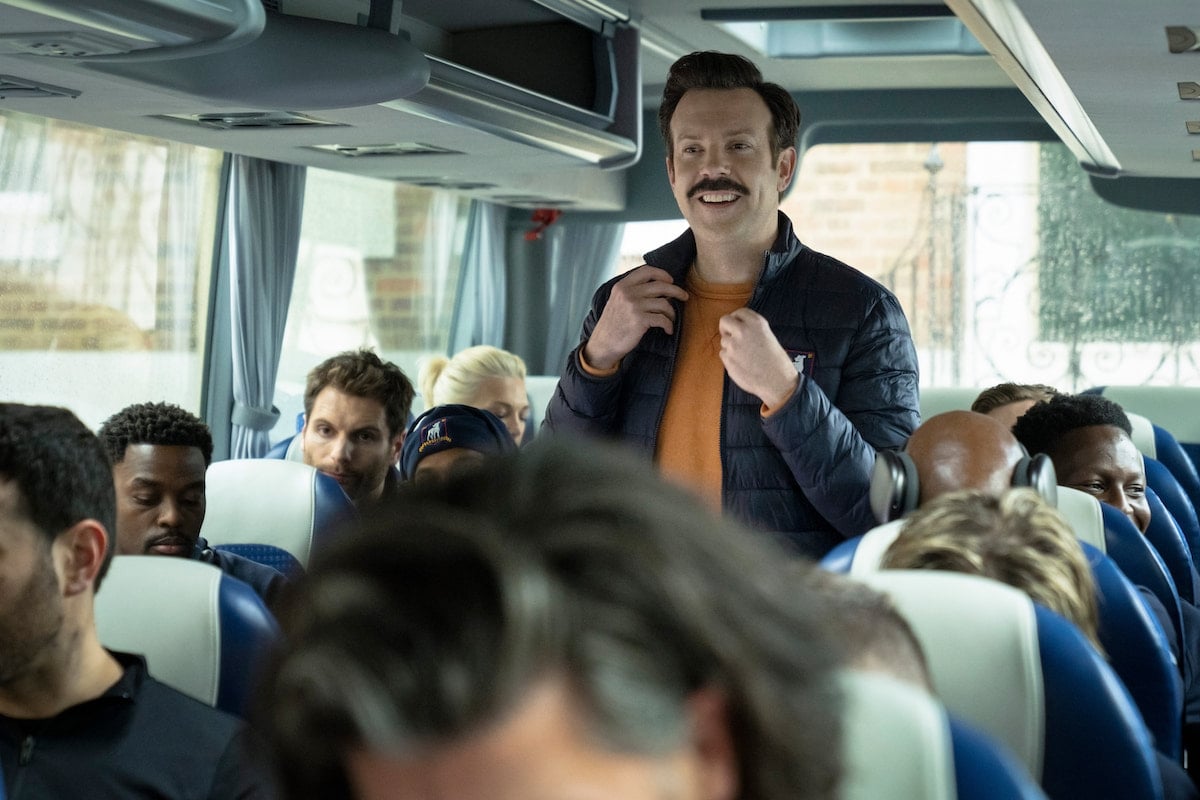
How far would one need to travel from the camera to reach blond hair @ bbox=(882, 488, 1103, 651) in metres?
1.75

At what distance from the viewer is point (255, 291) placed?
5.87 metres

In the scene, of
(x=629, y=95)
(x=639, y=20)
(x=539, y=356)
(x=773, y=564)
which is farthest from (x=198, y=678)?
(x=539, y=356)

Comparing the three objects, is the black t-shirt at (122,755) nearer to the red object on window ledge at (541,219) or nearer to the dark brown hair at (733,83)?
the dark brown hair at (733,83)

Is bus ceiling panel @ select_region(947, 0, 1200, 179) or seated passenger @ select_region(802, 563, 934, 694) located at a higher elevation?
bus ceiling panel @ select_region(947, 0, 1200, 179)

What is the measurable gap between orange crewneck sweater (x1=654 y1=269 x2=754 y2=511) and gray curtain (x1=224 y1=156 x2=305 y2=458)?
11.6 feet

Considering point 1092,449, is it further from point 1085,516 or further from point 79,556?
point 79,556

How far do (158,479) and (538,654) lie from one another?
292cm

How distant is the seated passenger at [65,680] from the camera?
71.1 inches

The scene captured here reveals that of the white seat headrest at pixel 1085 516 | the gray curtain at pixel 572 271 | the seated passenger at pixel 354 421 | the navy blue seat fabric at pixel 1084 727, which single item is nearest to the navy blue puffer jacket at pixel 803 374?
the white seat headrest at pixel 1085 516

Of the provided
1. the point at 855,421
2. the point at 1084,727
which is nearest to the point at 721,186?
the point at 855,421

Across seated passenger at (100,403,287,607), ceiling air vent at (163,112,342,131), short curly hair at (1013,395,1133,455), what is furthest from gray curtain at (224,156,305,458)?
short curly hair at (1013,395,1133,455)

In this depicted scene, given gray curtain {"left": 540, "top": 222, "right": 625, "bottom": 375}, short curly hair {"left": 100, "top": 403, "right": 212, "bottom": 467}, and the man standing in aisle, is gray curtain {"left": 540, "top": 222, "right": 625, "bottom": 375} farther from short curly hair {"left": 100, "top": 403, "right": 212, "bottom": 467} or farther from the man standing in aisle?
the man standing in aisle

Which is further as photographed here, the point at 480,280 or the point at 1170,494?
the point at 480,280

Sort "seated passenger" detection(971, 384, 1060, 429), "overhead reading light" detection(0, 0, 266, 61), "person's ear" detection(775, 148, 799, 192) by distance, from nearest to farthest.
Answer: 1. "overhead reading light" detection(0, 0, 266, 61)
2. "person's ear" detection(775, 148, 799, 192)
3. "seated passenger" detection(971, 384, 1060, 429)
